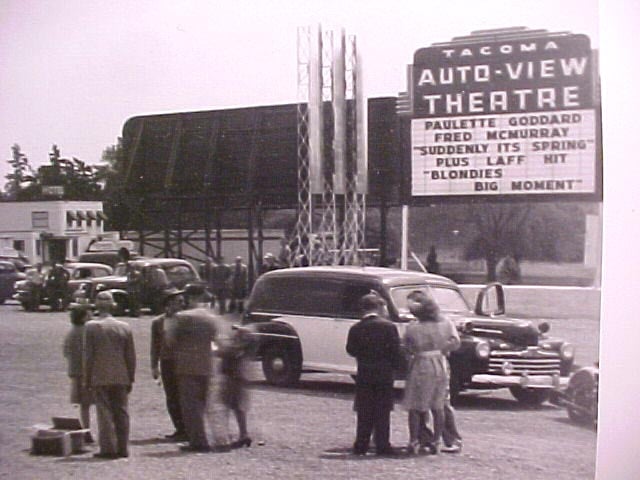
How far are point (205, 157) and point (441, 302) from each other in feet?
3.03

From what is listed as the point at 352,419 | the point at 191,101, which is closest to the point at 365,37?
the point at 191,101

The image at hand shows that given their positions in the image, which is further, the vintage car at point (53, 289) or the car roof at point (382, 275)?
the vintage car at point (53, 289)

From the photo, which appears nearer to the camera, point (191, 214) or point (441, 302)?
point (441, 302)

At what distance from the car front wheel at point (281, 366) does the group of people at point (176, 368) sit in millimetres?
80

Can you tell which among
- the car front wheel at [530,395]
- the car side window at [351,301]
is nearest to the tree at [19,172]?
the car side window at [351,301]

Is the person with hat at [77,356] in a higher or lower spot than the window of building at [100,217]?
lower

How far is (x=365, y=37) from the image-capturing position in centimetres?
262

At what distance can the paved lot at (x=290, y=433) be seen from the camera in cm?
260

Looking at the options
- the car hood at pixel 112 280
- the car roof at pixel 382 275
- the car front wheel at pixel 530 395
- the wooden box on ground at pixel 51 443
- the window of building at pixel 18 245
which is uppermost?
the window of building at pixel 18 245

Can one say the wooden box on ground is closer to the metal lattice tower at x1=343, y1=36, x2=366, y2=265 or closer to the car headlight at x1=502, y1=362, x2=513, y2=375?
the metal lattice tower at x1=343, y1=36, x2=366, y2=265

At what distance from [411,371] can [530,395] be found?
1.23 feet

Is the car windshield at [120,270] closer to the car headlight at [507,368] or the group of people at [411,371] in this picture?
the group of people at [411,371]

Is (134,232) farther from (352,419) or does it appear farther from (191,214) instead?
(352,419)

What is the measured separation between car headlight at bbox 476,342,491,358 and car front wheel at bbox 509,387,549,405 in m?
0.13
